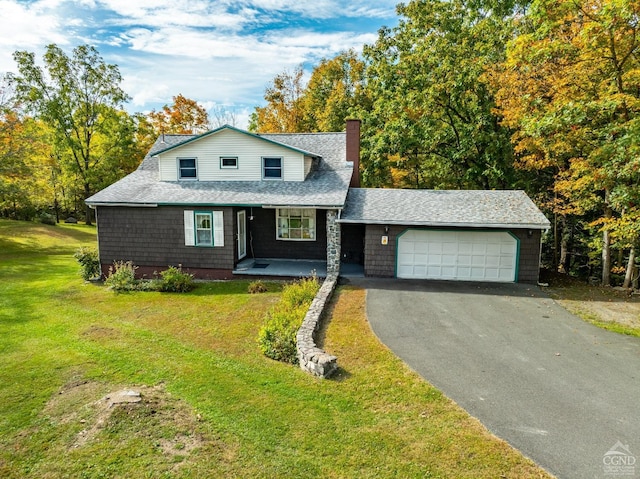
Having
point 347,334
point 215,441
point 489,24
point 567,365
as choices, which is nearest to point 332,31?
point 489,24

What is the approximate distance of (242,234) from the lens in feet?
56.2

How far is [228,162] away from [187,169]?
6.21ft

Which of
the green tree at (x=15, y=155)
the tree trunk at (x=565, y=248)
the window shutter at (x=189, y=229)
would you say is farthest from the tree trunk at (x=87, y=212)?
the tree trunk at (x=565, y=248)

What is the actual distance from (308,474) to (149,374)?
432 cm

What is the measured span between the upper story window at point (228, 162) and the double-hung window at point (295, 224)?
9.02ft

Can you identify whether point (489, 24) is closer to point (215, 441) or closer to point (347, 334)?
point (347, 334)

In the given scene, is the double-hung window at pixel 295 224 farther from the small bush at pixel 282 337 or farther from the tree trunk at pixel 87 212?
A: the tree trunk at pixel 87 212

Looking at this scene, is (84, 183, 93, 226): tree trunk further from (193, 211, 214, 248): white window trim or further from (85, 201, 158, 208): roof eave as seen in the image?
(193, 211, 214, 248): white window trim

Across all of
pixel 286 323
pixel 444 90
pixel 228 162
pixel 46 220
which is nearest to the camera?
pixel 286 323

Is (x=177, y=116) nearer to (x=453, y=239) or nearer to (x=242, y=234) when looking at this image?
(x=242, y=234)

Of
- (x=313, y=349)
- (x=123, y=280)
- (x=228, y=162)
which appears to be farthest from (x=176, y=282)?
(x=313, y=349)

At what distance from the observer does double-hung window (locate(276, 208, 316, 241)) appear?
17344 mm

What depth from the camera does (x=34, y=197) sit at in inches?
1101

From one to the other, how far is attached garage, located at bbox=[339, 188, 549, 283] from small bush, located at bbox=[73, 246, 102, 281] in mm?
10534
